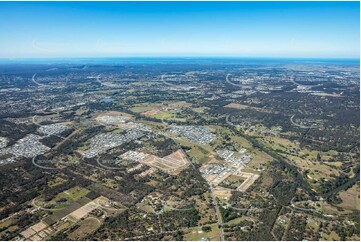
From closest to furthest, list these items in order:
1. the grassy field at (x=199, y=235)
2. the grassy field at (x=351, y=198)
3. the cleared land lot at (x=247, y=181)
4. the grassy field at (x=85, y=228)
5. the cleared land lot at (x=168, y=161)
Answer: the grassy field at (x=199, y=235) < the grassy field at (x=85, y=228) < the grassy field at (x=351, y=198) < the cleared land lot at (x=247, y=181) < the cleared land lot at (x=168, y=161)

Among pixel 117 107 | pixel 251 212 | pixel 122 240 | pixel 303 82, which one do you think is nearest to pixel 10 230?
pixel 122 240

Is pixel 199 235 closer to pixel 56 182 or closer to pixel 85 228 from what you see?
pixel 85 228

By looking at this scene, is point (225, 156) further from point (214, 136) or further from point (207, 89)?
point (207, 89)

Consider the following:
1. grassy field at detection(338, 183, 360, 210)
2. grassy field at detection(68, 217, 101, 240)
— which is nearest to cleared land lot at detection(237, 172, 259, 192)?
grassy field at detection(338, 183, 360, 210)

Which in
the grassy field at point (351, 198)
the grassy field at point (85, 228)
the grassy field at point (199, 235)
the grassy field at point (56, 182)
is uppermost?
the grassy field at point (56, 182)

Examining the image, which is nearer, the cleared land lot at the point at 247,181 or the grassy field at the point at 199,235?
the grassy field at the point at 199,235

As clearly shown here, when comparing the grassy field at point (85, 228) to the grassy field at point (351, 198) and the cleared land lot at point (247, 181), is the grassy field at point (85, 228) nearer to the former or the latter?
the cleared land lot at point (247, 181)

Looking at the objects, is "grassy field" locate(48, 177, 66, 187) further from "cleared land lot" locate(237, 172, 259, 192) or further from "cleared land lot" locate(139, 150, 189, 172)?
"cleared land lot" locate(237, 172, 259, 192)

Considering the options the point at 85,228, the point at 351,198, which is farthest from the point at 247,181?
the point at 85,228

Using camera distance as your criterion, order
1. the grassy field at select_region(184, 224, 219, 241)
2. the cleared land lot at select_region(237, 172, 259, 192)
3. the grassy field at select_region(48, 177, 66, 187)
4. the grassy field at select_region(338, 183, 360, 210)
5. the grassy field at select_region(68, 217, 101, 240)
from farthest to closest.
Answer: the grassy field at select_region(48, 177, 66, 187), the cleared land lot at select_region(237, 172, 259, 192), the grassy field at select_region(338, 183, 360, 210), the grassy field at select_region(68, 217, 101, 240), the grassy field at select_region(184, 224, 219, 241)

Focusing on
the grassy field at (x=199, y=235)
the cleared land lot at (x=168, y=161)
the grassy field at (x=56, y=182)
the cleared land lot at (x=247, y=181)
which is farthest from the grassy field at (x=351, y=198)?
the grassy field at (x=56, y=182)

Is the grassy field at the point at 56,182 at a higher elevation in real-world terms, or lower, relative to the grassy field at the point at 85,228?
higher
